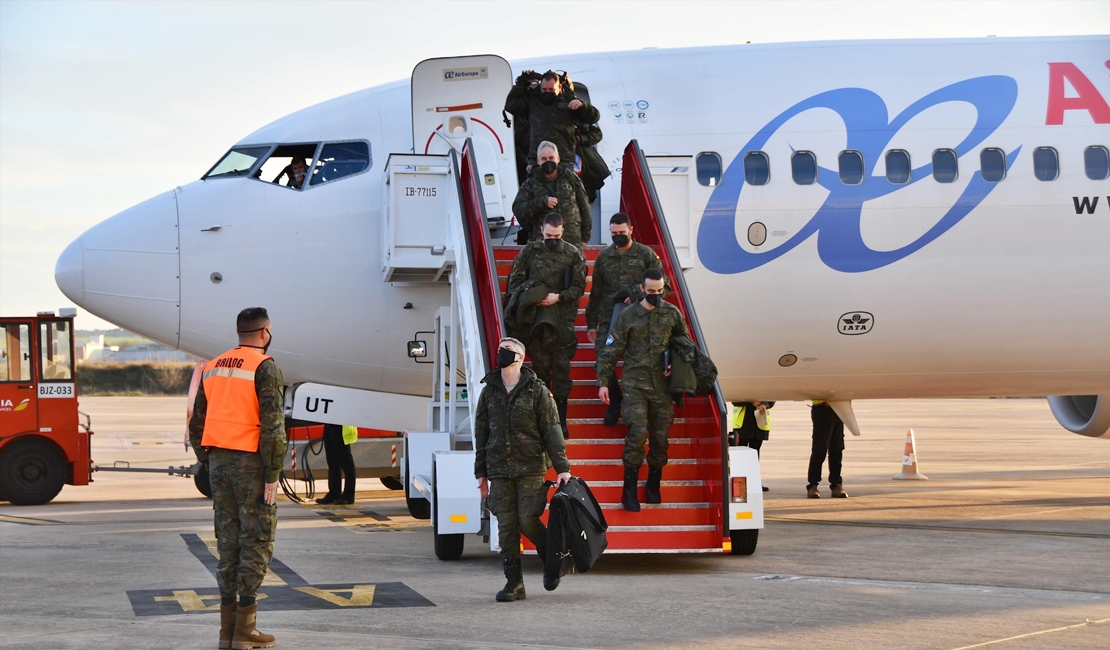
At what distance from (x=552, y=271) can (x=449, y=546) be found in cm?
255

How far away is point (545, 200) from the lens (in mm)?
10344

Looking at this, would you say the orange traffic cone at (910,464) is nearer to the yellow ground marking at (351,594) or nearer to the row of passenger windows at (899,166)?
the row of passenger windows at (899,166)

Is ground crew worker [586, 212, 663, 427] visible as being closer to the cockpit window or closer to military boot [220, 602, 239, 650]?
military boot [220, 602, 239, 650]

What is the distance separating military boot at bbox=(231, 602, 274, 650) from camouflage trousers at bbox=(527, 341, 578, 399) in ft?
12.6

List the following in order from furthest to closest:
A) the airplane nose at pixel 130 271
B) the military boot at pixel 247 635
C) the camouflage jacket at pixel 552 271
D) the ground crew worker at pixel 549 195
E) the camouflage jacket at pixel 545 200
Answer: the airplane nose at pixel 130 271 → the camouflage jacket at pixel 545 200 → the ground crew worker at pixel 549 195 → the camouflage jacket at pixel 552 271 → the military boot at pixel 247 635

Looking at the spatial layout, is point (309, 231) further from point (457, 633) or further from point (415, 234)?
point (457, 633)

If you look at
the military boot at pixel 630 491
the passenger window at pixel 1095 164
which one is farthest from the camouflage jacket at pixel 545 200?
the passenger window at pixel 1095 164

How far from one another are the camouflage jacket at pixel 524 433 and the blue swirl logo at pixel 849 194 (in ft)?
14.8

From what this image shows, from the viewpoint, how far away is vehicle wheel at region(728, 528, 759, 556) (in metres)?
10.0

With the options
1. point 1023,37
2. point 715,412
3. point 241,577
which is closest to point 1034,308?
point 1023,37

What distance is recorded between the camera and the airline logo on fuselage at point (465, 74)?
1220 centimetres

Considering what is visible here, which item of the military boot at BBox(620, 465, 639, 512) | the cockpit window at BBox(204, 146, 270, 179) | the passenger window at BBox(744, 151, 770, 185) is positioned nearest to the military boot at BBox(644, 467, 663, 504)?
the military boot at BBox(620, 465, 639, 512)

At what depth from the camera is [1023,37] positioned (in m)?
13.5

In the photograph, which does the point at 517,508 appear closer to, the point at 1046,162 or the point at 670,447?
the point at 670,447
